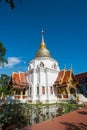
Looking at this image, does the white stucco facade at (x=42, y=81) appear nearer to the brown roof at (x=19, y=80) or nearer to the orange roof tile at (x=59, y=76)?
the orange roof tile at (x=59, y=76)

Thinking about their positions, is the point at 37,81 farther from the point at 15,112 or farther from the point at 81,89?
the point at 15,112

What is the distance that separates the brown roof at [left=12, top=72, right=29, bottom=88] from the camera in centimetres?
2934

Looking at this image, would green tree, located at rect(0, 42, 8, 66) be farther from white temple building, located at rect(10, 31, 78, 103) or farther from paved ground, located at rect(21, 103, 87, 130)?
paved ground, located at rect(21, 103, 87, 130)

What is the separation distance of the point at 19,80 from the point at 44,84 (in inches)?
197

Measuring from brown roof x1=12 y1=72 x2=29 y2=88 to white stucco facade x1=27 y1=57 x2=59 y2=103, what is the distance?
40.1 inches

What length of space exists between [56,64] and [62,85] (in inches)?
249

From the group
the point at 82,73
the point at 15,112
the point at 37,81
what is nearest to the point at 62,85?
the point at 37,81

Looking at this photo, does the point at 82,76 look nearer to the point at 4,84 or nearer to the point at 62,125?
the point at 4,84

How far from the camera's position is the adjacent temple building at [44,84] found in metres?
28.8

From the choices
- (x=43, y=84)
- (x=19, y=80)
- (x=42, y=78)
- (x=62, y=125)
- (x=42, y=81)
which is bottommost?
(x=62, y=125)

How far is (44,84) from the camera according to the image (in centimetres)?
2970

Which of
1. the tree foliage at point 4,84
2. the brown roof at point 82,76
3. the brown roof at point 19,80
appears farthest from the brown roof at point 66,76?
the tree foliage at point 4,84

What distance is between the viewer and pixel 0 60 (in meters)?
27.4

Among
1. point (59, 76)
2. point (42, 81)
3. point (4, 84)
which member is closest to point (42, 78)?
point (42, 81)
